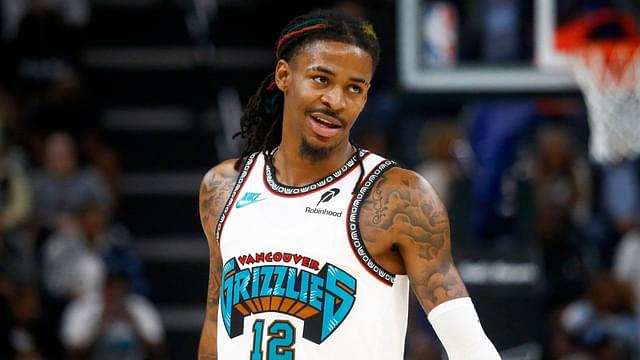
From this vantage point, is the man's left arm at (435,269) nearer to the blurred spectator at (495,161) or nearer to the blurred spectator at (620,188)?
the blurred spectator at (495,161)

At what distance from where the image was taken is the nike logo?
3.77 meters

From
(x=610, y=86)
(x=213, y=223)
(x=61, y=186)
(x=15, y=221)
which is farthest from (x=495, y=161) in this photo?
(x=213, y=223)

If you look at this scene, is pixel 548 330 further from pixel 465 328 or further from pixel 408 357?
pixel 465 328

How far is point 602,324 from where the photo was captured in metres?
9.30

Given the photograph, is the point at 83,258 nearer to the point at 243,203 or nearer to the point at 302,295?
the point at 243,203

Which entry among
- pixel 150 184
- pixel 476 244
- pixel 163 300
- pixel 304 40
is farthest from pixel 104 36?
pixel 304 40

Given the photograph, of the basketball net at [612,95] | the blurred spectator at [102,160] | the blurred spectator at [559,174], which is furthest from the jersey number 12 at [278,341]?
the blurred spectator at [102,160]

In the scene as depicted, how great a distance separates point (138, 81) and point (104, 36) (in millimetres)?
576

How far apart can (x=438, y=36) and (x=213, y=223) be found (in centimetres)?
480

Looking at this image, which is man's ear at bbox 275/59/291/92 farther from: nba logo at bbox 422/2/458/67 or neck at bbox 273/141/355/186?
nba logo at bbox 422/2/458/67

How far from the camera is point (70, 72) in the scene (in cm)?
1105


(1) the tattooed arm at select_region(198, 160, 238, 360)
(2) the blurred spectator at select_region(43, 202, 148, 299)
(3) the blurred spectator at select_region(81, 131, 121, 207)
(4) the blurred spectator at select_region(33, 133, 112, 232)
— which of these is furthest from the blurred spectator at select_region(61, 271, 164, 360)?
(1) the tattooed arm at select_region(198, 160, 238, 360)

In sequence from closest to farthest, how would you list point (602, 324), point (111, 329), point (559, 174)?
1. point (111, 329)
2. point (602, 324)
3. point (559, 174)

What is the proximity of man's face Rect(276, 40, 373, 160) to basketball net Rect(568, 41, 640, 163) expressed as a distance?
4395 millimetres
